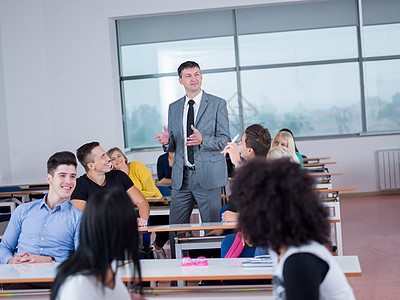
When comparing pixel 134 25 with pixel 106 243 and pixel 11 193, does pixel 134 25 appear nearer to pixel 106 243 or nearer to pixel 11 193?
pixel 11 193

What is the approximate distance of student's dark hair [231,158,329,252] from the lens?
1276 millimetres

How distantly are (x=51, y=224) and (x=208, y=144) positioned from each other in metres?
1.33

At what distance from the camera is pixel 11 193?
19.4 ft

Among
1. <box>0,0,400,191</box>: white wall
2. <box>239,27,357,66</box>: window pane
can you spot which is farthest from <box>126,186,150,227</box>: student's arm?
<box>239,27,357,66</box>: window pane

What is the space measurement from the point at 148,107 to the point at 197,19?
176 cm

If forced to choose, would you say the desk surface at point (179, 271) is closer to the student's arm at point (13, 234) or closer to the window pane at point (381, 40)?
the student's arm at point (13, 234)

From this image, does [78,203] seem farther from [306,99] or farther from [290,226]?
[306,99]

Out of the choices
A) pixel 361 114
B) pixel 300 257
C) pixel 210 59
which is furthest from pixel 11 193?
pixel 361 114

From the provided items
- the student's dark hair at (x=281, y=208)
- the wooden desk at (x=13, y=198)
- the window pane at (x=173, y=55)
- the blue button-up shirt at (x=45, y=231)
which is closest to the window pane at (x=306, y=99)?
the window pane at (x=173, y=55)

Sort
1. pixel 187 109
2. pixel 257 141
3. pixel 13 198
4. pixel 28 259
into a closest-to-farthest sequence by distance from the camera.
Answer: pixel 28 259
pixel 257 141
pixel 187 109
pixel 13 198

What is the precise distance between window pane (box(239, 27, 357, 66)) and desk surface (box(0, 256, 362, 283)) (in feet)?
23.3

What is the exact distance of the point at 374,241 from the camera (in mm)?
5570

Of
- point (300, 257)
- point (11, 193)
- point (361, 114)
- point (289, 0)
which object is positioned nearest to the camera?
point (300, 257)

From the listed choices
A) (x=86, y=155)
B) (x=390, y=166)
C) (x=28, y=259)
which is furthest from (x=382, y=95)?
(x=28, y=259)
